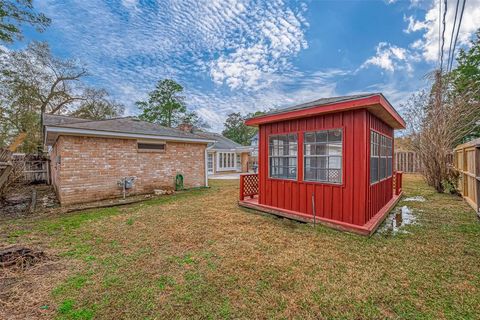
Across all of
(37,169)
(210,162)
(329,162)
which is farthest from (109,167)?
(210,162)

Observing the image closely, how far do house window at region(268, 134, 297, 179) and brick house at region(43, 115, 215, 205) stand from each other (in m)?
5.24

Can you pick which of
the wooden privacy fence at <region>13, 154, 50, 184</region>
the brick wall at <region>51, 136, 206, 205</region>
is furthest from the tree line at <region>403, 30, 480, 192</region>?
the wooden privacy fence at <region>13, 154, 50, 184</region>

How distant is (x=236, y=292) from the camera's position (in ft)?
7.71

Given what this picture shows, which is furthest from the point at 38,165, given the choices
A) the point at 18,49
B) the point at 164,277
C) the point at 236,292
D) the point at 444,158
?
the point at 444,158

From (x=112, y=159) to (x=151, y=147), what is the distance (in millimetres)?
1555

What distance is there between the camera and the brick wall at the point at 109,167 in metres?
6.84

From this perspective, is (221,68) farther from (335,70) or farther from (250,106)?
(250,106)

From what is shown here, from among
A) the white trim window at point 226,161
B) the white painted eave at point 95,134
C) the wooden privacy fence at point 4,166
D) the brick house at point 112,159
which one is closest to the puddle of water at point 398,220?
the brick house at point 112,159

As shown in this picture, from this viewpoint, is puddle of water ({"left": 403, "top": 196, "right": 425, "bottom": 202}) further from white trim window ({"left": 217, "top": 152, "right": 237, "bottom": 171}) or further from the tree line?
white trim window ({"left": 217, "top": 152, "right": 237, "bottom": 171})

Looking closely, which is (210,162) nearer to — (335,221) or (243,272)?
(335,221)

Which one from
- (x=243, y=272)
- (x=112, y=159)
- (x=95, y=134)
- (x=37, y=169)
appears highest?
(x=95, y=134)

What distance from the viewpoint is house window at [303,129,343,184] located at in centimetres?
450

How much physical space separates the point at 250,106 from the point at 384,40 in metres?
19.4

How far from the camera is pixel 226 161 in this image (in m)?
19.1
